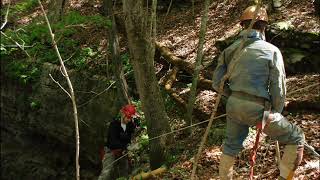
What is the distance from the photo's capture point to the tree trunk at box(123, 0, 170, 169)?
596 centimetres

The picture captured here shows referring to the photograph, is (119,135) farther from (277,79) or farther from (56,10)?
(56,10)

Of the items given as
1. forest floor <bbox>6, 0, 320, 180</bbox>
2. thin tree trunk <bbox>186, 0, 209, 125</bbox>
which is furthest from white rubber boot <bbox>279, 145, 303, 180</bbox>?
thin tree trunk <bbox>186, 0, 209, 125</bbox>

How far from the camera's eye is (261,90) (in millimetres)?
4066

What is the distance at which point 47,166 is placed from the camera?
42.7 ft

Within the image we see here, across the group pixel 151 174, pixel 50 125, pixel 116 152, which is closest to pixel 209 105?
pixel 116 152

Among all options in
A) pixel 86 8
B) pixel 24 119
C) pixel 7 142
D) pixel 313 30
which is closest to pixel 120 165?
pixel 313 30

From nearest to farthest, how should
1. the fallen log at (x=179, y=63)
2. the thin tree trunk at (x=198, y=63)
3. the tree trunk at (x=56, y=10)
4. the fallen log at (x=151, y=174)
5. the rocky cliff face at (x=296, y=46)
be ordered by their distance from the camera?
the fallen log at (x=151, y=174)
the thin tree trunk at (x=198, y=63)
the rocky cliff face at (x=296, y=46)
the fallen log at (x=179, y=63)
the tree trunk at (x=56, y=10)

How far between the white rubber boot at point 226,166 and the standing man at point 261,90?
388 millimetres

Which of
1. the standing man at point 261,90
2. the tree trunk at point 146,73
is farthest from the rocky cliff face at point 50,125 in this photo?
the standing man at point 261,90

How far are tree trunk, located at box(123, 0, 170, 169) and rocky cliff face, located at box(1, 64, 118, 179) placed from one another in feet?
13.8

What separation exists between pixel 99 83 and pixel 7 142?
447 cm

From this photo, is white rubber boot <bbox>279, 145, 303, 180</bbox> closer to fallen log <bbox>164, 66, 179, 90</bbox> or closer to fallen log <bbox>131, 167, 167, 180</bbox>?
fallen log <bbox>131, 167, 167, 180</bbox>

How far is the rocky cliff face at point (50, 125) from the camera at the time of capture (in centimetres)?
1135

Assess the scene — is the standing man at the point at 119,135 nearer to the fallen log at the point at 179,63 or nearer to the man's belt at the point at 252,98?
the fallen log at the point at 179,63
